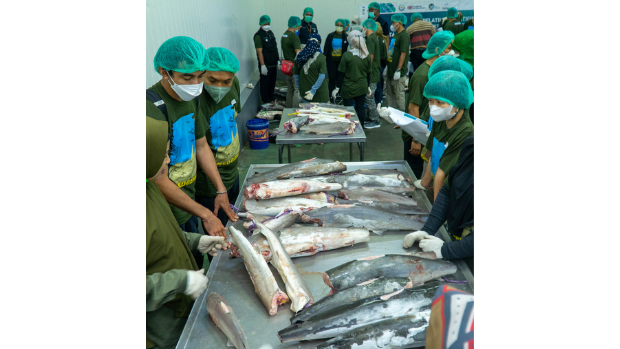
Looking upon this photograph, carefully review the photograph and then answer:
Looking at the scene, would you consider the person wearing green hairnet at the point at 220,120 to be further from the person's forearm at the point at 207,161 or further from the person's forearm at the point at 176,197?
the person's forearm at the point at 176,197

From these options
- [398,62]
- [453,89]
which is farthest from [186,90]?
[398,62]

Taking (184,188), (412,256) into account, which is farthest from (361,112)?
(412,256)

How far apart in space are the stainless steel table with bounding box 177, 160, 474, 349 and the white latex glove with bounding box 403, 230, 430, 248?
46 millimetres

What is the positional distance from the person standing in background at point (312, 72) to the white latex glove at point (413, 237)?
5.78 meters

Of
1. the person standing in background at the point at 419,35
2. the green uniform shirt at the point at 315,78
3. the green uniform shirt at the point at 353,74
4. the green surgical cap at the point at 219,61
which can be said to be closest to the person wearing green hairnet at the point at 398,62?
the person standing in background at the point at 419,35

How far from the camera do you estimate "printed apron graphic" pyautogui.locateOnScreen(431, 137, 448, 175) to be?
3.46m

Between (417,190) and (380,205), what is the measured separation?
57 cm

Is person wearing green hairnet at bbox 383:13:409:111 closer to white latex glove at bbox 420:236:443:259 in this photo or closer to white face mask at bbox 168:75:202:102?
white face mask at bbox 168:75:202:102

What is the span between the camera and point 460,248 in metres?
2.37

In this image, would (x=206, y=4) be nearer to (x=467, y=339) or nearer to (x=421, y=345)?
(x=421, y=345)

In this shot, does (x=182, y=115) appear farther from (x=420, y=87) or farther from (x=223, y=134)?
(x=420, y=87)

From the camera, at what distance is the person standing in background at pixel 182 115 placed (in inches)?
112

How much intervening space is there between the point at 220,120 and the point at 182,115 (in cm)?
78

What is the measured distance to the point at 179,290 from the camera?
1.98 m
